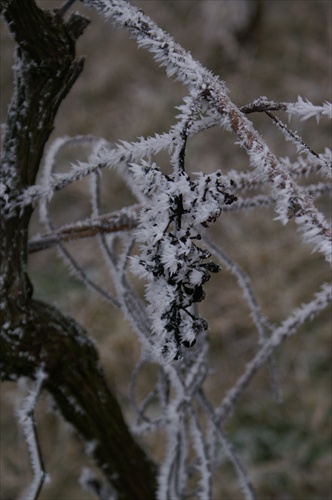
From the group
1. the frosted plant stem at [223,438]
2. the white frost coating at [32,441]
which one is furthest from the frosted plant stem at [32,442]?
the frosted plant stem at [223,438]

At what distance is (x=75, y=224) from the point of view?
1.93 ft

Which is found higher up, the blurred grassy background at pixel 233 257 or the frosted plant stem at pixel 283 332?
the blurred grassy background at pixel 233 257

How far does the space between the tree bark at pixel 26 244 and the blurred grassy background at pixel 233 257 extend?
0.90m

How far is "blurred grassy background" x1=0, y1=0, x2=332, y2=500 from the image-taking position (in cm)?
180

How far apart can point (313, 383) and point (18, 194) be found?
158 centimetres

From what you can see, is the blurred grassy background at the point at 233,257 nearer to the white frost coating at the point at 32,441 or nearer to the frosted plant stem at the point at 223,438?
the frosted plant stem at the point at 223,438

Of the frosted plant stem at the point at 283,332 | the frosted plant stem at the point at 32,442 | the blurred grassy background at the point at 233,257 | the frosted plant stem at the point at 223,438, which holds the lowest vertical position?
the frosted plant stem at the point at 32,442

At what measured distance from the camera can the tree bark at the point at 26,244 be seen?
50cm

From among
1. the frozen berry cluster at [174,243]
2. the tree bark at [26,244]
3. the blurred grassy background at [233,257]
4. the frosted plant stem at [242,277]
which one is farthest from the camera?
the blurred grassy background at [233,257]

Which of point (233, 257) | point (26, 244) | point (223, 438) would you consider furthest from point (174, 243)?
point (233, 257)

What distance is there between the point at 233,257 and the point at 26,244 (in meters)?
1.89

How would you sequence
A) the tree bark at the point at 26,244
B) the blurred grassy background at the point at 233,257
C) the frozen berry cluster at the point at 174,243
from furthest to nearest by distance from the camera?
1. the blurred grassy background at the point at 233,257
2. the tree bark at the point at 26,244
3. the frozen berry cluster at the point at 174,243

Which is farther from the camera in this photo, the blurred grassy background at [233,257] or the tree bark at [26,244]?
the blurred grassy background at [233,257]

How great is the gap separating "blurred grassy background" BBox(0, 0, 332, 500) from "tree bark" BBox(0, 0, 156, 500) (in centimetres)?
90
